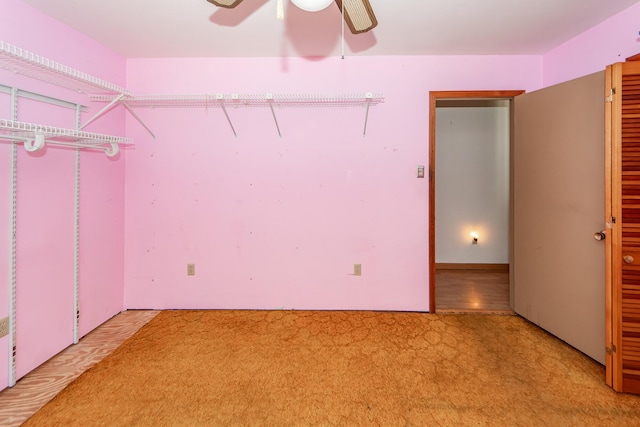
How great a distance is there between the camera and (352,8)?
1.42 meters

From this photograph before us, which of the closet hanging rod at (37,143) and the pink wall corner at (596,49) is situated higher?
the pink wall corner at (596,49)

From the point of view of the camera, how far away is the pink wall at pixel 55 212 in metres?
1.90

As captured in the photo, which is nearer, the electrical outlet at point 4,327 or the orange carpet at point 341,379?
the orange carpet at point 341,379

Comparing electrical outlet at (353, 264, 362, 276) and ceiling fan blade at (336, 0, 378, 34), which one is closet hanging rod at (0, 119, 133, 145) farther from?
electrical outlet at (353, 264, 362, 276)

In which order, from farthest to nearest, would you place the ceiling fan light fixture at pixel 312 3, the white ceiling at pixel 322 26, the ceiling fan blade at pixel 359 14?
the white ceiling at pixel 322 26 → the ceiling fan blade at pixel 359 14 → the ceiling fan light fixture at pixel 312 3

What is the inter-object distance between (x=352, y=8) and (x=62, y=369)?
9.27 feet

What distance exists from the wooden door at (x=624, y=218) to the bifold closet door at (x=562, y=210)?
0.23 metres

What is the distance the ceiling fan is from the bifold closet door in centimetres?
164

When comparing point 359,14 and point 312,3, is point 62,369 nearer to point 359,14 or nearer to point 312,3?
point 312,3

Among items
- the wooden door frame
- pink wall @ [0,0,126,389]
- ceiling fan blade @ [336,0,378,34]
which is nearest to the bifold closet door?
the wooden door frame

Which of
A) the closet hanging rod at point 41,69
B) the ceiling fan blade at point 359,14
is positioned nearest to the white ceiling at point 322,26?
the closet hanging rod at point 41,69

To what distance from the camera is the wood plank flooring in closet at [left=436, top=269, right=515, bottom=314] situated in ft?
9.71

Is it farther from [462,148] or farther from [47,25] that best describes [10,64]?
[462,148]

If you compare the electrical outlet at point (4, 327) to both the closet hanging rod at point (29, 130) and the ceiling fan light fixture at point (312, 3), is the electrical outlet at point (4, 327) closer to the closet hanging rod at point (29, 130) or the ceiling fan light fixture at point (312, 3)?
the closet hanging rod at point (29, 130)
